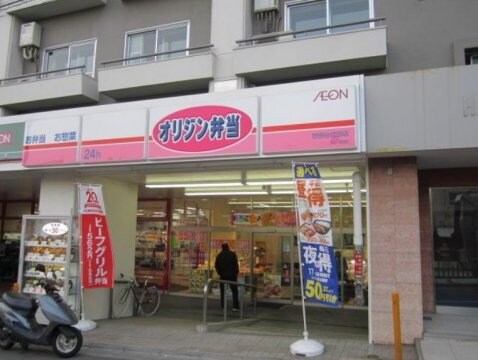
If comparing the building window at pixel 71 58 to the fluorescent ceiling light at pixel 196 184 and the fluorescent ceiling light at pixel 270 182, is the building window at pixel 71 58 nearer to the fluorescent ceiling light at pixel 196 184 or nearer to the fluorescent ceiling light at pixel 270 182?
the fluorescent ceiling light at pixel 196 184

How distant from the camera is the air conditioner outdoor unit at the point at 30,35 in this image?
50.5 ft

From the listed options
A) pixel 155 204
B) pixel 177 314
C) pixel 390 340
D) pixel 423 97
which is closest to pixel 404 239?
pixel 390 340

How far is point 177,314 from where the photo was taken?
12.9 metres

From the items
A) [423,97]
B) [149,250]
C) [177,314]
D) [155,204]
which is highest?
[423,97]

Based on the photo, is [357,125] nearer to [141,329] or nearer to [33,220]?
[141,329]

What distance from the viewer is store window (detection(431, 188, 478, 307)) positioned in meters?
10.5

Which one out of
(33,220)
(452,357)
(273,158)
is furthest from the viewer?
(33,220)

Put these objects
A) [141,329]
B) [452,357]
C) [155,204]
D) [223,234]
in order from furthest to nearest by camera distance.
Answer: [155,204] < [223,234] < [141,329] < [452,357]

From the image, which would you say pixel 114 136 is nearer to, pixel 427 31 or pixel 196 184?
pixel 196 184

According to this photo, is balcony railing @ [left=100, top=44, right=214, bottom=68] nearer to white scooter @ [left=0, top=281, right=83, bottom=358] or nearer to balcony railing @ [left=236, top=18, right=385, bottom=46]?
balcony railing @ [left=236, top=18, right=385, bottom=46]

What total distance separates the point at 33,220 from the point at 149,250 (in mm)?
6579

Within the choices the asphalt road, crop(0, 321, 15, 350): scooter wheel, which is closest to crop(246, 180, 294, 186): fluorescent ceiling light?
the asphalt road

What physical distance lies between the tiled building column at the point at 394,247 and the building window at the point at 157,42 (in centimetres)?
721

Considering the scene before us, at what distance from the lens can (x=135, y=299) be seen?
41.2ft
